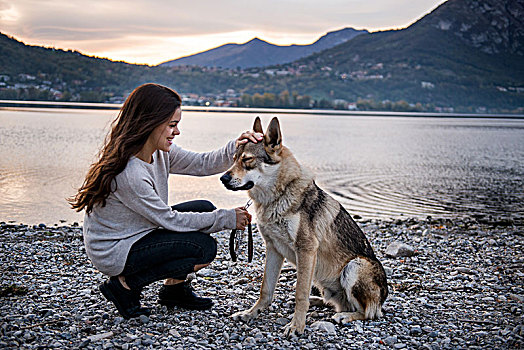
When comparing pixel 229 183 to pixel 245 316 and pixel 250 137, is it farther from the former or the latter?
pixel 245 316

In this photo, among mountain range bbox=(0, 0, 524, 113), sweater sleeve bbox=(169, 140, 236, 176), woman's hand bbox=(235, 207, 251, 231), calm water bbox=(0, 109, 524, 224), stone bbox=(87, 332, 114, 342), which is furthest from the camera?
mountain range bbox=(0, 0, 524, 113)

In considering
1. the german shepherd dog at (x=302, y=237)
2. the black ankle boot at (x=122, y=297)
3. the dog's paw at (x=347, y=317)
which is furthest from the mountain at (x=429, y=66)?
the black ankle boot at (x=122, y=297)

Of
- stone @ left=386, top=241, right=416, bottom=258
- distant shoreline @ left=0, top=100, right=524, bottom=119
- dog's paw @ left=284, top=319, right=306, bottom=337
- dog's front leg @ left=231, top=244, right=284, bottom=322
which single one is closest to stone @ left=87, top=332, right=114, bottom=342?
dog's front leg @ left=231, top=244, right=284, bottom=322

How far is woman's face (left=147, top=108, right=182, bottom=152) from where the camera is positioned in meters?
4.90

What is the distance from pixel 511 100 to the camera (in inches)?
5837

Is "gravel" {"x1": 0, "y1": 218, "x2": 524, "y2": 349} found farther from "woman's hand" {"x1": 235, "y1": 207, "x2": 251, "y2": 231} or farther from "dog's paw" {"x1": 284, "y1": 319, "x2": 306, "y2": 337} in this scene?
"woman's hand" {"x1": 235, "y1": 207, "x2": 251, "y2": 231}

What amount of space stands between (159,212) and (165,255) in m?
0.53

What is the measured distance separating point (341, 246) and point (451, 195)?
586 inches

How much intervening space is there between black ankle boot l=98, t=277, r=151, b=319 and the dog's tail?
2311 millimetres

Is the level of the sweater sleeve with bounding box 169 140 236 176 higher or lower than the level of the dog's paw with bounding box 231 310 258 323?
higher

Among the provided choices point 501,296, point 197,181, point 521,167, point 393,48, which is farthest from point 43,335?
point 393,48

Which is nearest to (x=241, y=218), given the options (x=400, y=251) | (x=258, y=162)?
(x=258, y=162)

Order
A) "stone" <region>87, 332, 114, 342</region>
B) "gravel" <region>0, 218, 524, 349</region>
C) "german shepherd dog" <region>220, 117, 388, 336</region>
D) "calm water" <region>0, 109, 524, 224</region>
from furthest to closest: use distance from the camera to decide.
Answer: "calm water" <region>0, 109, 524, 224</region> → "german shepherd dog" <region>220, 117, 388, 336</region> → "gravel" <region>0, 218, 524, 349</region> → "stone" <region>87, 332, 114, 342</region>

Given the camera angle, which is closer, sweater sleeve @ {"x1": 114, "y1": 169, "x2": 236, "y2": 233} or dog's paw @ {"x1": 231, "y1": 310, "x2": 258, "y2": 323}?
sweater sleeve @ {"x1": 114, "y1": 169, "x2": 236, "y2": 233}
